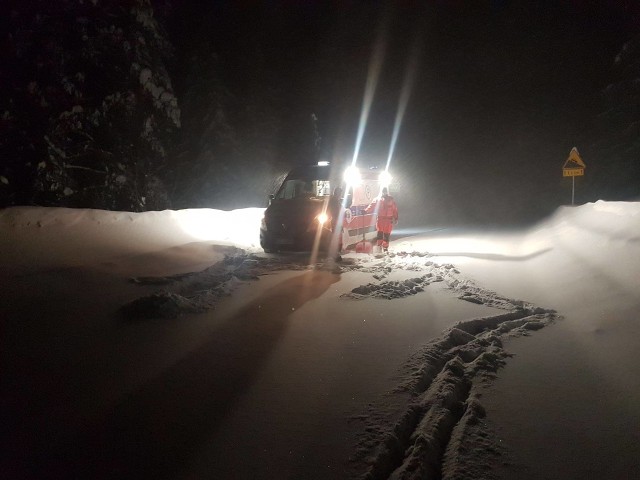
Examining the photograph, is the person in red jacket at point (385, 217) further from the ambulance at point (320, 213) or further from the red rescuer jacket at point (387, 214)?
the ambulance at point (320, 213)

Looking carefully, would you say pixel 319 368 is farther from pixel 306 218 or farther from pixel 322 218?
pixel 306 218

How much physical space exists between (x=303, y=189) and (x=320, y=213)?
1.57 m

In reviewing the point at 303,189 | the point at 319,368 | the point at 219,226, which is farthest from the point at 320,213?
the point at 319,368

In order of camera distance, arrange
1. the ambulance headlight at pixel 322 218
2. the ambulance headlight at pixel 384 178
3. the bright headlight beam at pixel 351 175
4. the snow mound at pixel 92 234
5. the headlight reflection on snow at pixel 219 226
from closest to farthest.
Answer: the snow mound at pixel 92 234, the ambulance headlight at pixel 322 218, the bright headlight beam at pixel 351 175, the headlight reflection on snow at pixel 219 226, the ambulance headlight at pixel 384 178

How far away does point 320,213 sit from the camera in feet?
36.9

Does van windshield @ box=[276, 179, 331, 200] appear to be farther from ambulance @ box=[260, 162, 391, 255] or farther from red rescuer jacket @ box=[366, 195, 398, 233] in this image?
Answer: red rescuer jacket @ box=[366, 195, 398, 233]

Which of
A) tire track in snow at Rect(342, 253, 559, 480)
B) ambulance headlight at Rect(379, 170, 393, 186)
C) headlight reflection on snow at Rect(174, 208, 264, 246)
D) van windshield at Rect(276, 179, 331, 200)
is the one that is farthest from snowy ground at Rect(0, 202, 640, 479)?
ambulance headlight at Rect(379, 170, 393, 186)

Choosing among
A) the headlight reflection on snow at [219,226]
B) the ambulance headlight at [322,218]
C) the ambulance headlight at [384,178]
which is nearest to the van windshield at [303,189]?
the ambulance headlight at [322,218]

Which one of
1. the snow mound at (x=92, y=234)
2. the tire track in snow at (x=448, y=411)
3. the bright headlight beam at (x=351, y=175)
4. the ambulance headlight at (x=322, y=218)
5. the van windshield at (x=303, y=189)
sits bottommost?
the tire track in snow at (x=448, y=411)

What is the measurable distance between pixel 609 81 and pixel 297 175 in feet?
89.4

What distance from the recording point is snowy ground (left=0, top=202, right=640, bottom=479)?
10.4ft

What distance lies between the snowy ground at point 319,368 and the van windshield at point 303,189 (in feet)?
12.0

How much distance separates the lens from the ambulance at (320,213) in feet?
36.9


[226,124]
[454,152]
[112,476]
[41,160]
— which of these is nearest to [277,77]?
[226,124]
